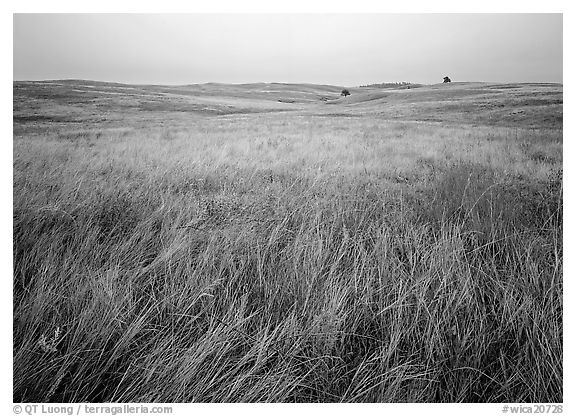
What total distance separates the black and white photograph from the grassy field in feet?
0.05

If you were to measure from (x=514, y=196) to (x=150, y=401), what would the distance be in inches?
120

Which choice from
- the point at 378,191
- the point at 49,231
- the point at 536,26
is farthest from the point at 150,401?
the point at 536,26

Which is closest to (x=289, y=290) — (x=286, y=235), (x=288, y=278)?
(x=288, y=278)

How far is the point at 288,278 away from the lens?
6.79 feet

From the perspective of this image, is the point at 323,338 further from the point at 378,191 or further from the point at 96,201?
the point at 96,201

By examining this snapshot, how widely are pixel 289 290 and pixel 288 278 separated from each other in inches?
3.8

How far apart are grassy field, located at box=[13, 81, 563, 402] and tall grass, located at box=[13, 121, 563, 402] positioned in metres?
0.01

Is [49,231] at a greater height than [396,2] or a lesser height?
lesser

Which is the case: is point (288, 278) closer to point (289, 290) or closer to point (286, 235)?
point (289, 290)

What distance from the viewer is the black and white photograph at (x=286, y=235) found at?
1.73m

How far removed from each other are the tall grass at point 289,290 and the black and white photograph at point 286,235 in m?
0.01

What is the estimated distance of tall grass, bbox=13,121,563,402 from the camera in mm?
1719

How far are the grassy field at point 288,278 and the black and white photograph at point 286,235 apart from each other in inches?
0.6

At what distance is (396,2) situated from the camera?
255 cm
